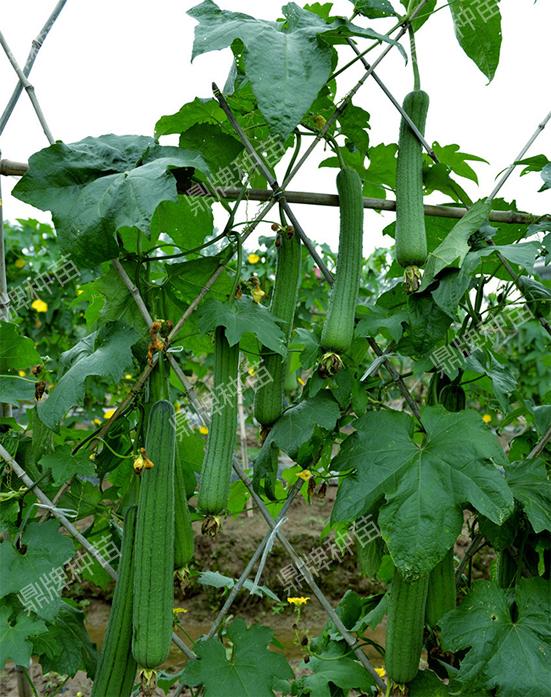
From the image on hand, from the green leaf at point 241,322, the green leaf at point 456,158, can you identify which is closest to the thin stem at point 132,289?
the green leaf at point 241,322

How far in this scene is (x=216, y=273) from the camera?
1.78 metres

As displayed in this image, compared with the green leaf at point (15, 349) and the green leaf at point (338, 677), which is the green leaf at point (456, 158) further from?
the green leaf at point (338, 677)

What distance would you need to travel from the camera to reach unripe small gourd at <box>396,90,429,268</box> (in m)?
1.74

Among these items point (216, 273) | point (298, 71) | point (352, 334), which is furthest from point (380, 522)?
point (298, 71)

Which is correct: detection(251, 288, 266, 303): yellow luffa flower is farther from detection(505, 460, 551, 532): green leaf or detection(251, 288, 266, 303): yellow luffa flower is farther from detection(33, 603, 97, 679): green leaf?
detection(33, 603, 97, 679): green leaf

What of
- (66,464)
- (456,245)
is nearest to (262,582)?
(66,464)

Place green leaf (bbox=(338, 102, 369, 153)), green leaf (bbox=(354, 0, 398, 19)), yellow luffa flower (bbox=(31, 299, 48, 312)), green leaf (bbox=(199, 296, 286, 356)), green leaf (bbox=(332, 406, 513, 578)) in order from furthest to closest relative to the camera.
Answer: yellow luffa flower (bbox=(31, 299, 48, 312)) → green leaf (bbox=(338, 102, 369, 153)) → green leaf (bbox=(354, 0, 398, 19)) → green leaf (bbox=(199, 296, 286, 356)) → green leaf (bbox=(332, 406, 513, 578))

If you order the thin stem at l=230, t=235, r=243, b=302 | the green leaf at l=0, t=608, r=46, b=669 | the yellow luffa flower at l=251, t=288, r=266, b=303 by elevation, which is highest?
the thin stem at l=230, t=235, r=243, b=302

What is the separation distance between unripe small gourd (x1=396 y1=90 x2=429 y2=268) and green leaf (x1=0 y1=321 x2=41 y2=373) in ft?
3.42

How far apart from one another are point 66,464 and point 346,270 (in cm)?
84

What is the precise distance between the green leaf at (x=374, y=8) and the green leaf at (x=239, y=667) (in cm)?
156

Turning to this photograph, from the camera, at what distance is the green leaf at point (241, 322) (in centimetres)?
163

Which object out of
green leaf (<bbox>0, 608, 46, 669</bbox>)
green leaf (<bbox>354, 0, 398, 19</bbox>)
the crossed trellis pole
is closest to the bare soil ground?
the crossed trellis pole

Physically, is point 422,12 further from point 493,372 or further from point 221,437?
point 221,437
